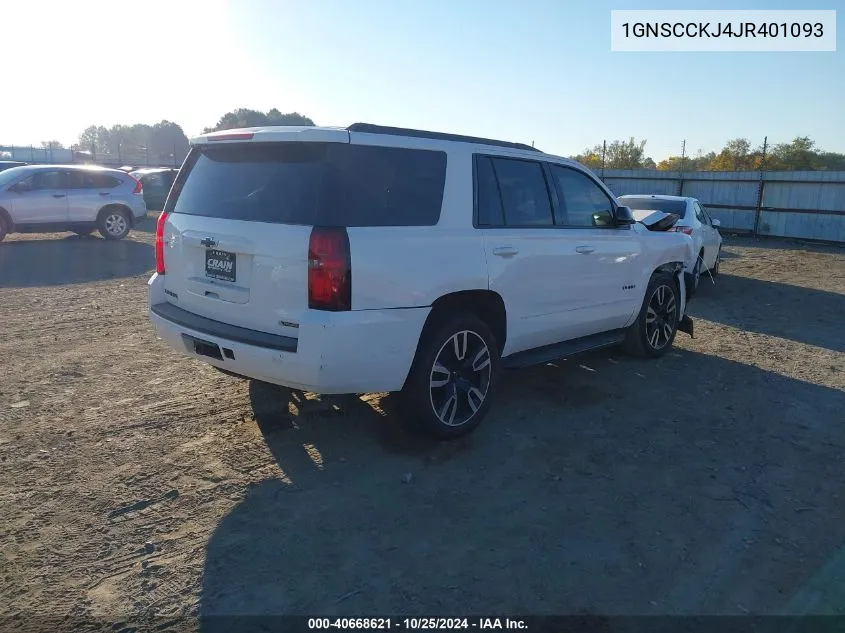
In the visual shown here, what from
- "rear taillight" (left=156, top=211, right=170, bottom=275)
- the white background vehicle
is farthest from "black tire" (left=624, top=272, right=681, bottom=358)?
"rear taillight" (left=156, top=211, right=170, bottom=275)

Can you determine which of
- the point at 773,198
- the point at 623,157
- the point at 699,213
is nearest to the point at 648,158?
the point at 623,157

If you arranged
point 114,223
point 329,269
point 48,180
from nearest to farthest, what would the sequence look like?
point 329,269 < point 48,180 < point 114,223

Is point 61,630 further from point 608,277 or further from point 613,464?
point 608,277

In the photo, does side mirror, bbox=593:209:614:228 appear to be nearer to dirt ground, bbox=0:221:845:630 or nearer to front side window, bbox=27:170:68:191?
dirt ground, bbox=0:221:845:630

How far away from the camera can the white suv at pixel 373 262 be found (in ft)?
12.1

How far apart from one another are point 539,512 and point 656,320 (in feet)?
11.7

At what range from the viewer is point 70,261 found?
12539mm

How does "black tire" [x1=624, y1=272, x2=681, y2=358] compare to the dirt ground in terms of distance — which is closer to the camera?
the dirt ground

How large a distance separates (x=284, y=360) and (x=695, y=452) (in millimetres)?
2789

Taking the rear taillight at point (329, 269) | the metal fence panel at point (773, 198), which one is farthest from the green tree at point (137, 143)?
the rear taillight at point (329, 269)

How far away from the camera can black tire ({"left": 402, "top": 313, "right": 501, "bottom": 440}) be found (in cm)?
418

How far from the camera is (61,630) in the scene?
2.64m

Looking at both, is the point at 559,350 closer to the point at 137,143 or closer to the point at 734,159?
the point at 734,159

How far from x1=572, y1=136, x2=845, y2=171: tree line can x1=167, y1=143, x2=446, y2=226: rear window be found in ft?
103
